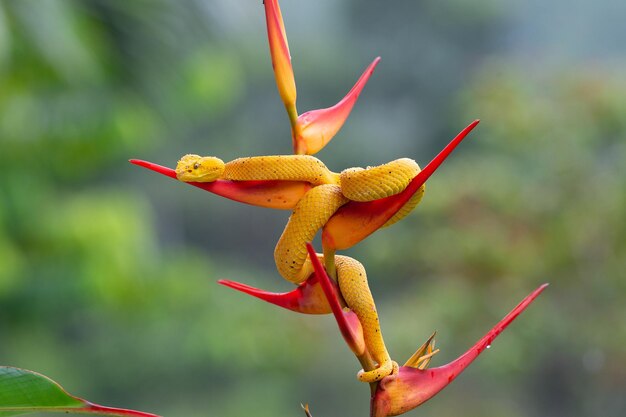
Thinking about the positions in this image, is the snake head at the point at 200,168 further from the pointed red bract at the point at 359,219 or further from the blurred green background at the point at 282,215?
the blurred green background at the point at 282,215

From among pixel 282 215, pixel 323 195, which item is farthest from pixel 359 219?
pixel 282 215

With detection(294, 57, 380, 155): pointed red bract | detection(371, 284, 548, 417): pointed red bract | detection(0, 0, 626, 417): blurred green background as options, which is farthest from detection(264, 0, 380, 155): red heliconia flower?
detection(0, 0, 626, 417): blurred green background

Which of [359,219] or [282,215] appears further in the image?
[282,215]

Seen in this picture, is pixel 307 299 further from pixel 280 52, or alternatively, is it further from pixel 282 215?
pixel 282 215

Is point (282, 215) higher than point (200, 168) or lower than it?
higher

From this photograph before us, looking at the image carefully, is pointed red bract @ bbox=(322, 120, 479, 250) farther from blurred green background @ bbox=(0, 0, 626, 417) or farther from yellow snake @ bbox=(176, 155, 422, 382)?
blurred green background @ bbox=(0, 0, 626, 417)

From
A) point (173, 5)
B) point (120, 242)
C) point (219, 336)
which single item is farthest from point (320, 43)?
point (173, 5)
